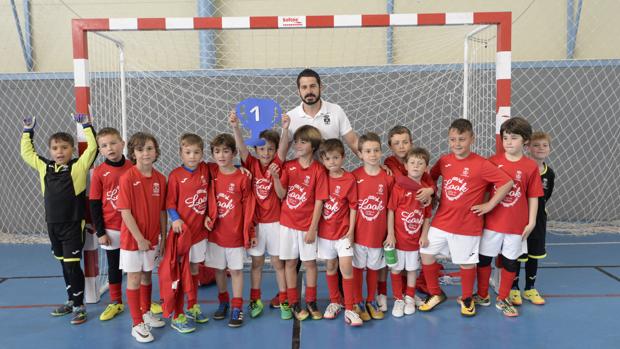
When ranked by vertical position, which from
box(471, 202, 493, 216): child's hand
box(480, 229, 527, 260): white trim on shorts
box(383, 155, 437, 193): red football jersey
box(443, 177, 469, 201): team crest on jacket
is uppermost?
box(383, 155, 437, 193): red football jersey

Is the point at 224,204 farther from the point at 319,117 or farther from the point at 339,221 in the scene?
the point at 319,117

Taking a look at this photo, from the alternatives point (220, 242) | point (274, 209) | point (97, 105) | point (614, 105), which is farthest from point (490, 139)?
point (97, 105)

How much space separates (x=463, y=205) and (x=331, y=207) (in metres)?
0.93

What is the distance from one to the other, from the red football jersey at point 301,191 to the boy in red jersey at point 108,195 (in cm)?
117

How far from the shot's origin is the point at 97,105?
5.64 m

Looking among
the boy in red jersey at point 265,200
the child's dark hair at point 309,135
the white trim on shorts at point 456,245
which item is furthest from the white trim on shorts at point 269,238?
the white trim on shorts at point 456,245

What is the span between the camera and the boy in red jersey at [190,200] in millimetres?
3014

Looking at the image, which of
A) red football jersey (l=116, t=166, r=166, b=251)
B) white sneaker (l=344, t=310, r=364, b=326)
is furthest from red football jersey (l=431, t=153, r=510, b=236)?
red football jersey (l=116, t=166, r=166, b=251)

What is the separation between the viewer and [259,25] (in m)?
3.49

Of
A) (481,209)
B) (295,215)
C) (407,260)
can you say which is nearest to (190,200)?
(295,215)

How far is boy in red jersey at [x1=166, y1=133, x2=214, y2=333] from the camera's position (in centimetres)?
301

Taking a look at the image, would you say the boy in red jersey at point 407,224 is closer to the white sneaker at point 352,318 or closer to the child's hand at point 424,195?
the child's hand at point 424,195

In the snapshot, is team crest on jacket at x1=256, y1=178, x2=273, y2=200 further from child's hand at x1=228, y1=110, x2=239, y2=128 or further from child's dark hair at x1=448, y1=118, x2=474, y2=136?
child's dark hair at x1=448, y1=118, x2=474, y2=136

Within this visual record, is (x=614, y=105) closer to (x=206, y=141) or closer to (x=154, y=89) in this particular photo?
(x=206, y=141)
